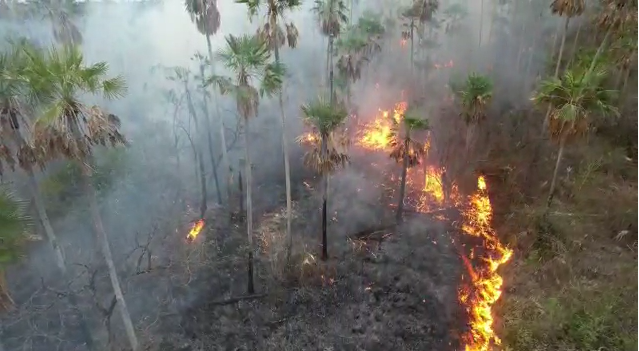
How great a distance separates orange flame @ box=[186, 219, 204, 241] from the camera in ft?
61.9

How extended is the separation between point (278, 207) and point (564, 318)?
12967 millimetres

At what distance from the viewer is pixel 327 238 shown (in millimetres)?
18547

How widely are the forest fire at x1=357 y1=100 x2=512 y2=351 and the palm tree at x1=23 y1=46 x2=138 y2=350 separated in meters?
12.4

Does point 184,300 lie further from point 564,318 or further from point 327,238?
point 564,318

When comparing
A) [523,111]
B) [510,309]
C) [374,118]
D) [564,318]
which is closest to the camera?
[564,318]

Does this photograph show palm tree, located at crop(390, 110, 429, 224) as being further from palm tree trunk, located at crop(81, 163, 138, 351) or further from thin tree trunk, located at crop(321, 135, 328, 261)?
palm tree trunk, located at crop(81, 163, 138, 351)

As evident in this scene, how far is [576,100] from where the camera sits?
14633mm

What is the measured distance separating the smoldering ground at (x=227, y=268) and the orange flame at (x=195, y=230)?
37 cm

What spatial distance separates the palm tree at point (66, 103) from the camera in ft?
28.8

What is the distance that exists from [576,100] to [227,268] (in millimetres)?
14246

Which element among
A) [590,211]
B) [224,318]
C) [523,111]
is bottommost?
[224,318]

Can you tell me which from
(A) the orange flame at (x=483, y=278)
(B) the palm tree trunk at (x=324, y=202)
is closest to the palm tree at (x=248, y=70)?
(B) the palm tree trunk at (x=324, y=202)

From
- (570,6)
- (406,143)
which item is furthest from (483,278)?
(570,6)

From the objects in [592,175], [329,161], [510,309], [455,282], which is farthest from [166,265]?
[592,175]
